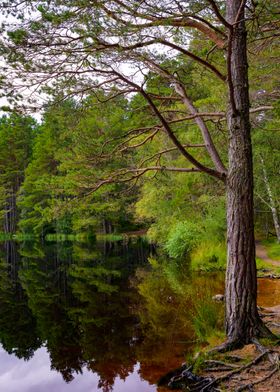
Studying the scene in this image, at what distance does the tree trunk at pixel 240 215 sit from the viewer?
5453mm

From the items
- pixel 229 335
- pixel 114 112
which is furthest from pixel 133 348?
pixel 114 112

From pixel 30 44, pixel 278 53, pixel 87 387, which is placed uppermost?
pixel 278 53

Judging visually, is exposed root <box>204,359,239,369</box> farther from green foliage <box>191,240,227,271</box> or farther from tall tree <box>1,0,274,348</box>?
green foliage <box>191,240,227,271</box>

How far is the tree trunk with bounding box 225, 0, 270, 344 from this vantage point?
545 centimetres

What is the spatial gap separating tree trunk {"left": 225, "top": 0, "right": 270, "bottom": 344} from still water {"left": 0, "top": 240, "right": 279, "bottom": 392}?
1215 mm

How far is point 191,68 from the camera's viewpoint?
24.9 feet

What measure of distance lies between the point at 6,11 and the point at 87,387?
5.33m

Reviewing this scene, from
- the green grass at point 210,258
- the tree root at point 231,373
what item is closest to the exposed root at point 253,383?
the tree root at point 231,373

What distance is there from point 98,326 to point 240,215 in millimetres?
4669

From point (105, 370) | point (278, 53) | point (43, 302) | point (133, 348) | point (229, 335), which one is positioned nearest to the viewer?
point (229, 335)

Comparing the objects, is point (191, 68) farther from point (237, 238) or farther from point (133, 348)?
point (133, 348)

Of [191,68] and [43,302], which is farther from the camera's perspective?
[43,302]

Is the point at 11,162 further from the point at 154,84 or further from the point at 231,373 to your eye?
the point at 231,373

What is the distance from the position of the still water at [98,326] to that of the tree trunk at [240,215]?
1215mm
